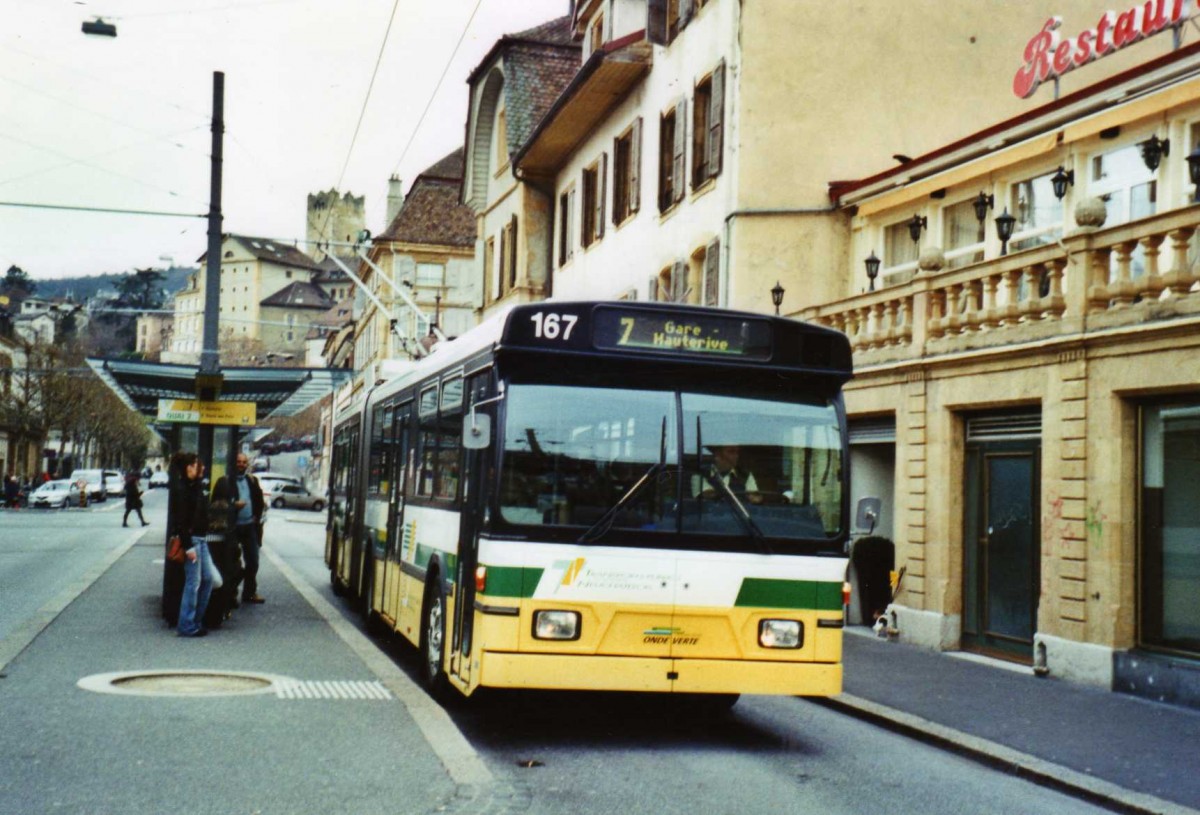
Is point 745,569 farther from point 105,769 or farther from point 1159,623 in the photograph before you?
point 1159,623

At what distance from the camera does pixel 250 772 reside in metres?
8.41

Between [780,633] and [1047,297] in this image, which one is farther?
[1047,297]

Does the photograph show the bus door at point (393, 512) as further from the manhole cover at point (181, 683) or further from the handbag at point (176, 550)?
the manhole cover at point (181, 683)

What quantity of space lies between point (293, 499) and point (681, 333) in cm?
6240

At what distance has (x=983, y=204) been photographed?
61.9 feet

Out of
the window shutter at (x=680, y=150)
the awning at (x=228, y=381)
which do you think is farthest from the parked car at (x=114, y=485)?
the awning at (x=228, y=381)

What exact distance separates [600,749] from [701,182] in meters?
16.8

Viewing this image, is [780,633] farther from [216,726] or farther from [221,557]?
[221,557]

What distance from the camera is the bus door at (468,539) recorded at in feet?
32.9

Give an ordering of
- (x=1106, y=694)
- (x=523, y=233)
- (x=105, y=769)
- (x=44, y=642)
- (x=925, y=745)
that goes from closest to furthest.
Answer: (x=105, y=769) < (x=925, y=745) < (x=1106, y=694) < (x=44, y=642) < (x=523, y=233)

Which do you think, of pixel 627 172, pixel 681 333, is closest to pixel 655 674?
pixel 681 333

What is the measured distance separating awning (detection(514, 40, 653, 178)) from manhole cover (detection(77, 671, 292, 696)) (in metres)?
18.5

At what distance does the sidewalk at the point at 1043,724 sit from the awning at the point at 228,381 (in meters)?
8.07

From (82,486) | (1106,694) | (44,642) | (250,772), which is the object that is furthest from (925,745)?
(82,486)
